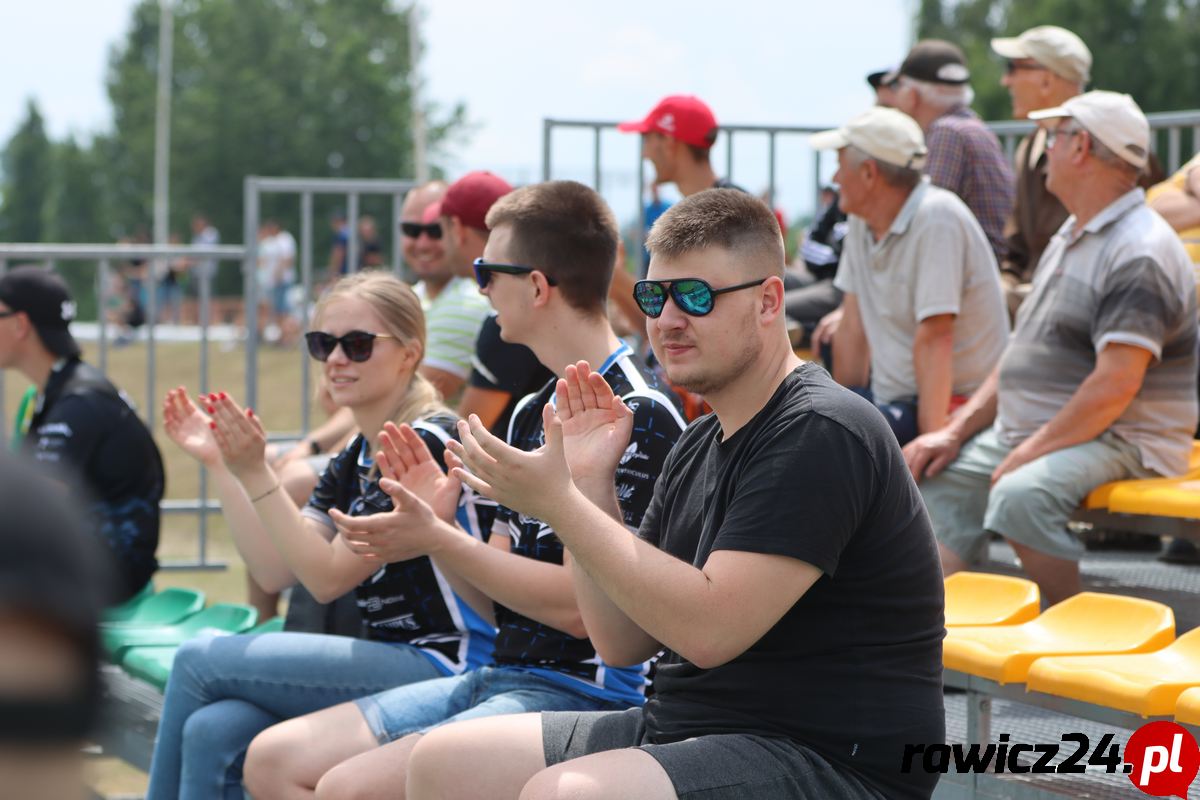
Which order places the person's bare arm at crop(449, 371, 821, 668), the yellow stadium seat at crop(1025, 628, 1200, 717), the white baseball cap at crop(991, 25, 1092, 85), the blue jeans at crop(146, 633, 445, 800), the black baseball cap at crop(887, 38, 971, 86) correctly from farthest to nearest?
the black baseball cap at crop(887, 38, 971, 86), the white baseball cap at crop(991, 25, 1092, 85), the blue jeans at crop(146, 633, 445, 800), the yellow stadium seat at crop(1025, 628, 1200, 717), the person's bare arm at crop(449, 371, 821, 668)

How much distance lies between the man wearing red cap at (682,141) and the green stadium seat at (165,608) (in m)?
2.49

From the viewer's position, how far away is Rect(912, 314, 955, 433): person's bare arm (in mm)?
4719

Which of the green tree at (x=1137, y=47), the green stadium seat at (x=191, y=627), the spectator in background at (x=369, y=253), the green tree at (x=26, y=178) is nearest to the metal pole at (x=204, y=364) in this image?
the spectator in background at (x=369, y=253)

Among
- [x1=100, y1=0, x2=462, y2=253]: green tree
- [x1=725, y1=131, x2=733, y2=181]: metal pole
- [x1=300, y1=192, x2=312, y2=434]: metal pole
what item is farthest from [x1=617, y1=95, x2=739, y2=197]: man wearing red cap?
[x1=100, y1=0, x2=462, y2=253]: green tree

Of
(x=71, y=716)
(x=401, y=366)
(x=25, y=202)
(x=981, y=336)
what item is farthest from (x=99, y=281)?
(x=25, y=202)

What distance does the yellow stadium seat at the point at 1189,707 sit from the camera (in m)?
2.87

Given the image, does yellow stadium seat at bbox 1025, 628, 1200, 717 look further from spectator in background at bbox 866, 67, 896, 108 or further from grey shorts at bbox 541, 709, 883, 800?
spectator in background at bbox 866, 67, 896, 108

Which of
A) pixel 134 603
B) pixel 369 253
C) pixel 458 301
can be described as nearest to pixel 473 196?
pixel 458 301

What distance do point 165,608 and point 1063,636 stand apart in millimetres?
3399

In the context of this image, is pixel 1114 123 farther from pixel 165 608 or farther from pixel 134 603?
pixel 134 603

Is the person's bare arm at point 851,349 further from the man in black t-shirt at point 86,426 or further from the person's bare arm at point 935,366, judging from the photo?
the man in black t-shirt at point 86,426

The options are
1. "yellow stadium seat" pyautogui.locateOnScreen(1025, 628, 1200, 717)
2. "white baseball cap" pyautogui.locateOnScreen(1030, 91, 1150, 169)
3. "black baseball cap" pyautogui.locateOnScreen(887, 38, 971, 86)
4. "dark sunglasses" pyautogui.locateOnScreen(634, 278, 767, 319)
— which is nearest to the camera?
"dark sunglasses" pyautogui.locateOnScreen(634, 278, 767, 319)

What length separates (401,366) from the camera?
3.86 m

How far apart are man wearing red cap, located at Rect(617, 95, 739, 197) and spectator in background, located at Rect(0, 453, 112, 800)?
507cm
